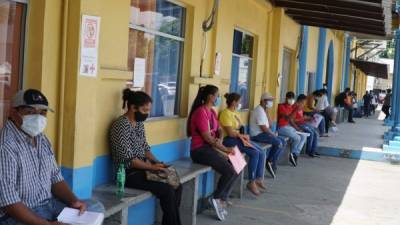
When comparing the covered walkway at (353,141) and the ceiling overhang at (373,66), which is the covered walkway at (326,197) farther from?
the ceiling overhang at (373,66)

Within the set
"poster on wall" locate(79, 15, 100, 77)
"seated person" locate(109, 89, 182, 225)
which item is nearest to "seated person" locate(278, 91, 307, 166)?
"seated person" locate(109, 89, 182, 225)

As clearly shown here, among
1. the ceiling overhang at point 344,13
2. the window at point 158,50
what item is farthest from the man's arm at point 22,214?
the ceiling overhang at point 344,13

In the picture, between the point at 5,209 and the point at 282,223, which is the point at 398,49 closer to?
the point at 282,223

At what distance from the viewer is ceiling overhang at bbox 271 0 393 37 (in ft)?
30.5

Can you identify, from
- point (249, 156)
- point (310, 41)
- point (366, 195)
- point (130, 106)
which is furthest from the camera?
point (310, 41)

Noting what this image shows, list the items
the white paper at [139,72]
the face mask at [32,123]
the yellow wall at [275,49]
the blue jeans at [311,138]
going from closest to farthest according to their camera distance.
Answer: the face mask at [32,123] < the white paper at [139,72] < the yellow wall at [275,49] < the blue jeans at [311,138]

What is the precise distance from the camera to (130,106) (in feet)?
15.9

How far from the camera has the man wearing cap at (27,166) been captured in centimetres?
313

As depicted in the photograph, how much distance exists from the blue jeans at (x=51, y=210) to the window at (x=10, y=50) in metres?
0.70

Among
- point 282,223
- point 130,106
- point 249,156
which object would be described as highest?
point 130,106

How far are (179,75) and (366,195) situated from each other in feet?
11.9

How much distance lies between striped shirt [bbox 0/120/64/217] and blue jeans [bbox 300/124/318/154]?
8576 millimetres

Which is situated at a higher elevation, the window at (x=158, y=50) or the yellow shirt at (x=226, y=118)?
the window at (x=158, y=50)

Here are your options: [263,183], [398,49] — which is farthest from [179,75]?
[398,49]
